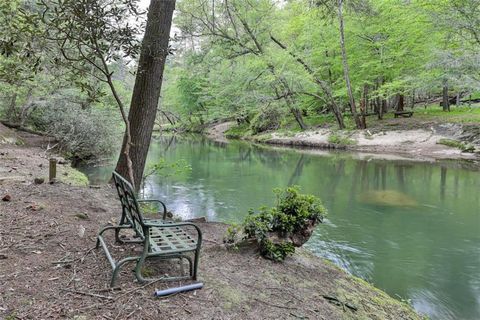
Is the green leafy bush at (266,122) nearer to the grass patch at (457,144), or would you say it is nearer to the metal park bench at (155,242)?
the grass patch at (457,144)

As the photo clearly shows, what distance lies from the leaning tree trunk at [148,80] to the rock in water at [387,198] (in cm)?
615

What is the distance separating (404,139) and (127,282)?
18108mm

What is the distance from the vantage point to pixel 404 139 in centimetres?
1788

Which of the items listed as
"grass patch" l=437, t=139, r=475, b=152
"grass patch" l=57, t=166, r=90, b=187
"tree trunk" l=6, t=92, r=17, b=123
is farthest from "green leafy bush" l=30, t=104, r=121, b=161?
"grass patch" l=437, t=139, r=475, b=152

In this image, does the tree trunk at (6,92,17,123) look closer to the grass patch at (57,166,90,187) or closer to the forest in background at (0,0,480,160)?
the forest in background at (0,0,480,160)

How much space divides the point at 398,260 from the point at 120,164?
468cm

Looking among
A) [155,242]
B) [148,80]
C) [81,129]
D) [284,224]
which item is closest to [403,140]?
[81,129]

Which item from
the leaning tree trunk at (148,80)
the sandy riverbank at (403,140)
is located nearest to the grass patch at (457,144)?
the sandy riverbank at (403,140)

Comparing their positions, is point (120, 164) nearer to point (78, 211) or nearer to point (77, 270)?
point (78, 211)

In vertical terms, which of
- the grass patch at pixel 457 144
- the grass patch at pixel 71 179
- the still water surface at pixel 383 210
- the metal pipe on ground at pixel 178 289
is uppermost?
the grass patch at pixel 457 144

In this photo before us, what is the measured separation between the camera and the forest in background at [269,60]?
259 inches

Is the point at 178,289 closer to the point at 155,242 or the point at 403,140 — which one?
the point at 155,242

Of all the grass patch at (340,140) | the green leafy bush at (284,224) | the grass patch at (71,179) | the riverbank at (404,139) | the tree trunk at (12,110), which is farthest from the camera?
the grass patch at (340,140)

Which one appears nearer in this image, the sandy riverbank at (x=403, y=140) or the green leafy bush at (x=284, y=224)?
the green leafy bush at (x=284, y=224)
